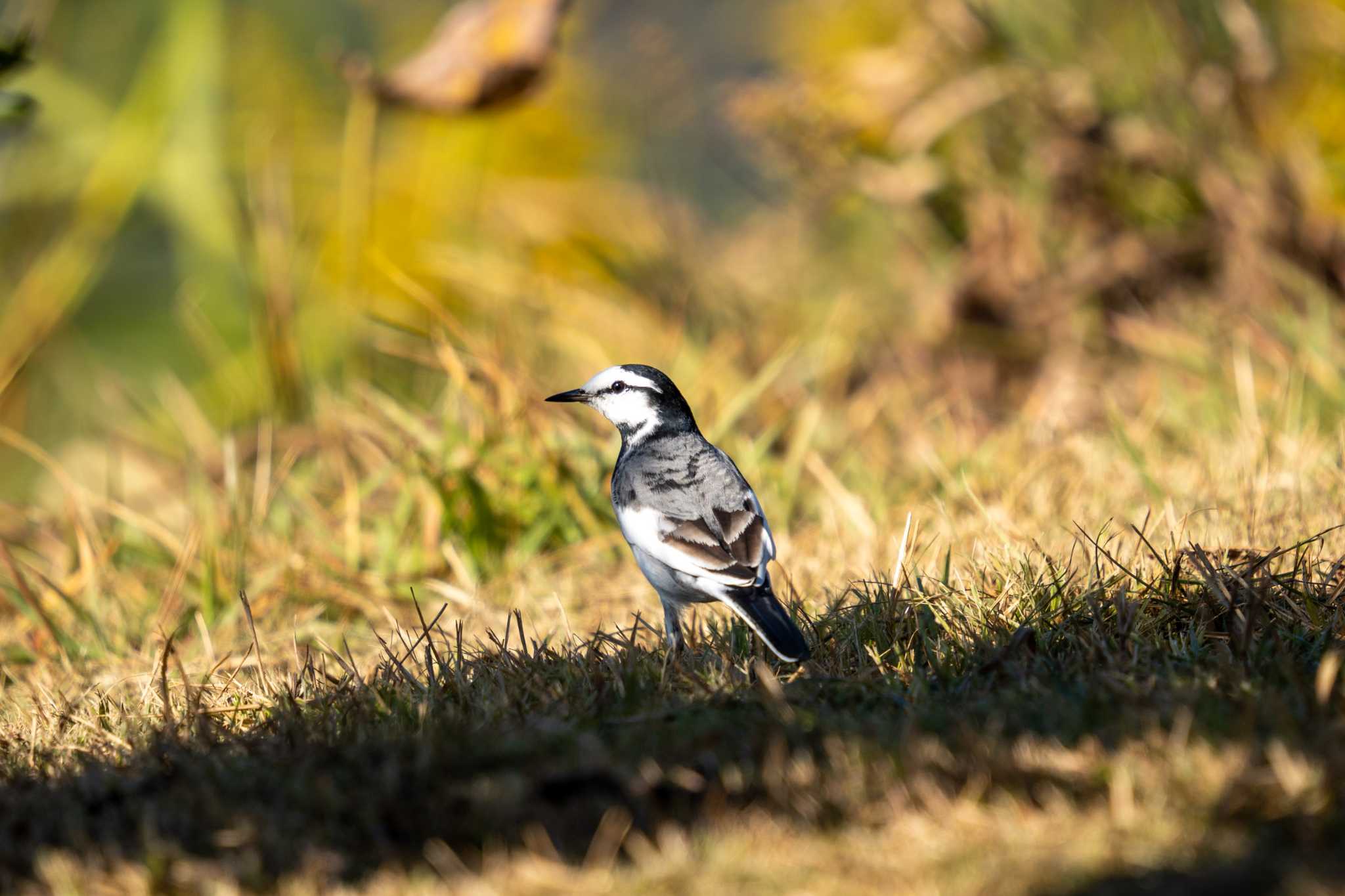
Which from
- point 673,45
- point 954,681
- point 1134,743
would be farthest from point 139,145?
point 1134,743

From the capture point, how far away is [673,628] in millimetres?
3434

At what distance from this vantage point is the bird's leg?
3281 millimetres

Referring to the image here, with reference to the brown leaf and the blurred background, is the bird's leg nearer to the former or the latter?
the blurred background

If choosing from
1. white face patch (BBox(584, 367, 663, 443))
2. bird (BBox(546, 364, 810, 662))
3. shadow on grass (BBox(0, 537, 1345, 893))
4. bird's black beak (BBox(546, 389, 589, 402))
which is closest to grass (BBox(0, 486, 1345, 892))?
shadow on grass (BBox(0, 537, 1345, 893))

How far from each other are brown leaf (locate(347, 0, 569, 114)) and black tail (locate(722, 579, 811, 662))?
342 centimetres

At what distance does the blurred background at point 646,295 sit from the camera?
15.9 ft

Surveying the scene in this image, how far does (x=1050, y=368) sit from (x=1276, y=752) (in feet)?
15.5

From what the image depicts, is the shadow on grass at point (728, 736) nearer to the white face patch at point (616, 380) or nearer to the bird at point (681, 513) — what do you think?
the bird at point (681, 513)

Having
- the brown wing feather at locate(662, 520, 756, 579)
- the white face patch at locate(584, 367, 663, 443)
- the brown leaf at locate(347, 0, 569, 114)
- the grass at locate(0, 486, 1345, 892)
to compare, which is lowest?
the grass at locate(0, 486, 1345, 892)

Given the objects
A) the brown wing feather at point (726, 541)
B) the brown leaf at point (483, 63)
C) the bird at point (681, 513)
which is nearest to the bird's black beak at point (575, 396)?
the bird at point (681, 513)

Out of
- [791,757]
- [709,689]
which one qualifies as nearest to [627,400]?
[709,689]

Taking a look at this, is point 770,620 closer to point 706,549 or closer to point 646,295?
point 706,549

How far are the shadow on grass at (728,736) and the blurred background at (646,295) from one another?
57cm

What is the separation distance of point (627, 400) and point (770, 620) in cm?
136
